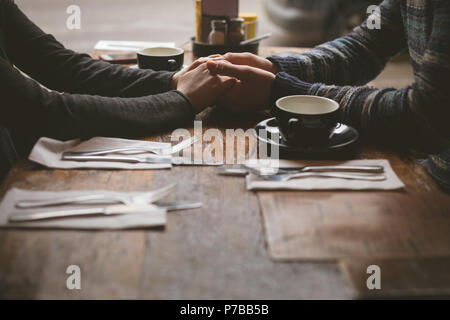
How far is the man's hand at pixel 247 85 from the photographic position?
1.27 m

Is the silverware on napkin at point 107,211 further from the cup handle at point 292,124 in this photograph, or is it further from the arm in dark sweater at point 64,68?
the arm in dark sweater at point 64,68

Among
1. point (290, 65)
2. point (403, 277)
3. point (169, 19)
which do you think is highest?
point (290, 65)

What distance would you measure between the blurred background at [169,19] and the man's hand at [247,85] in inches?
107

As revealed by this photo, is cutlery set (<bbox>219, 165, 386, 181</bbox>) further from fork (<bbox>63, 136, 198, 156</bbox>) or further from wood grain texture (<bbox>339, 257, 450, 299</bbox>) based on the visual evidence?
wood grain texture (<bbox>339, 257, 450, 299</bbox>)

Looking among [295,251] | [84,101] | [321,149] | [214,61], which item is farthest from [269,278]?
[214,61]

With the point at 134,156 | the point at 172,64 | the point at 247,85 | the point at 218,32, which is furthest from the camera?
the point at 218,32

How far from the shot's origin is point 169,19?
223 inches

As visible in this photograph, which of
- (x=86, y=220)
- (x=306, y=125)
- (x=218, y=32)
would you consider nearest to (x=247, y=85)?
(x=306, y=125)

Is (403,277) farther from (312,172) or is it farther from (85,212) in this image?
(85,212)

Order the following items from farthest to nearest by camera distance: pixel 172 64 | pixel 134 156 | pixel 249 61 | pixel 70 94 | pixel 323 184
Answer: pixel 172 64, pixel 249 61, pixel 70 94, pixel 134 156, pixel 323 184

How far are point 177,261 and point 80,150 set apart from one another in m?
0.44

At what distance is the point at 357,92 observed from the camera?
3.78 ft

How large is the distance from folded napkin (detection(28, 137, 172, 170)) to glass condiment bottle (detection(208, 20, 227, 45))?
0.78 meters

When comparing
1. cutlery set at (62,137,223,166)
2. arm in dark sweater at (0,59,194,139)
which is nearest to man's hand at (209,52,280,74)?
arm in dark sweater at (0,59,194,139)
